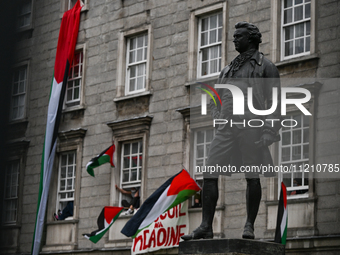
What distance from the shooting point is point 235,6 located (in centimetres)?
1820

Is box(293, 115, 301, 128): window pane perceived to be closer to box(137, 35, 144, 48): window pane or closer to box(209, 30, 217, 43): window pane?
box(209, 30, 217, 43): window pane

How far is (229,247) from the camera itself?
580 centimetres

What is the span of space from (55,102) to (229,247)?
16295mm

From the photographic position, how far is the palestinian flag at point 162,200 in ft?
54.0

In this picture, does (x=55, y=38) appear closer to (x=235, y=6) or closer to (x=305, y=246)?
(x=235, y=6)

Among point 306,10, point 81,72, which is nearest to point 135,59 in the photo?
point 81,72

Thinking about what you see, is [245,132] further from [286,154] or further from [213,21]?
[213,21]

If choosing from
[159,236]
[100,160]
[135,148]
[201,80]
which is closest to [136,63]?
→ [135,148]

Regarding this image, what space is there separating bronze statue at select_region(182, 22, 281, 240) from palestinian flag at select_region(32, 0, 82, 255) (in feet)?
47.2

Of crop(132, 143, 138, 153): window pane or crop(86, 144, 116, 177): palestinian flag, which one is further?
crop(132, 143, 138, 153): window pane

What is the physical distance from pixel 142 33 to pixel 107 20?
70.5 inches

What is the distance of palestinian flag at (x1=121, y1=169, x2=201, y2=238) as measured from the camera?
648 inches

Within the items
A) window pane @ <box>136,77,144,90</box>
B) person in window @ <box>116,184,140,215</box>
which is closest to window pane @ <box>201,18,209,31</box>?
window pane @ <box>136,77,144,90</box>

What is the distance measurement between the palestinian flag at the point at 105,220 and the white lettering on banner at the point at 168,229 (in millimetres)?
1226
